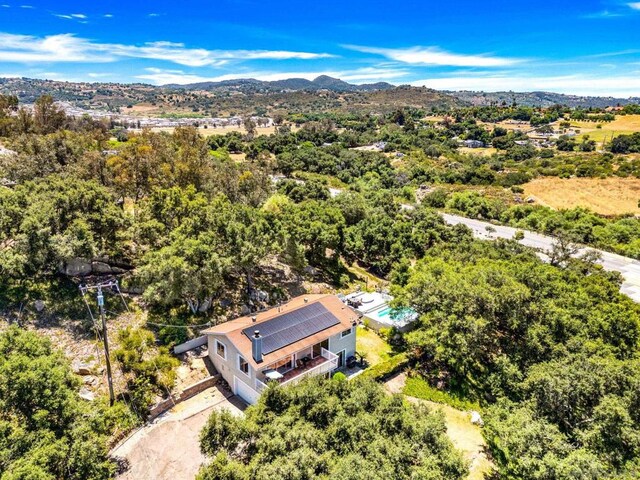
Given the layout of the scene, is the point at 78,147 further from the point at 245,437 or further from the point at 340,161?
the point at 340,161

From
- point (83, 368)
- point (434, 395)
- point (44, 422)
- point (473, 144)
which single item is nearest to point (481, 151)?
point (473, 144)

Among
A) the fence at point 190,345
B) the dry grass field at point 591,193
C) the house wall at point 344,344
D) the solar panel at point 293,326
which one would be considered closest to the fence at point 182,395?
the fence at point 190,345

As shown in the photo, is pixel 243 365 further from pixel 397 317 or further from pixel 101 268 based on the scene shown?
pixel 101 268

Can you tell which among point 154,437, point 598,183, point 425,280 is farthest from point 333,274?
point 598,183

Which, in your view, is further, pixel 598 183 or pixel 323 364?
pixel 598 183

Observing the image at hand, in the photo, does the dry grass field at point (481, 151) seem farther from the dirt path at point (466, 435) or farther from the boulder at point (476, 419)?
the boulder at point (476, 419)

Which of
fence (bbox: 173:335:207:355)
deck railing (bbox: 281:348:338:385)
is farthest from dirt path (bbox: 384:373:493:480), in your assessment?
fence (bbox: 173:335:207:355)
